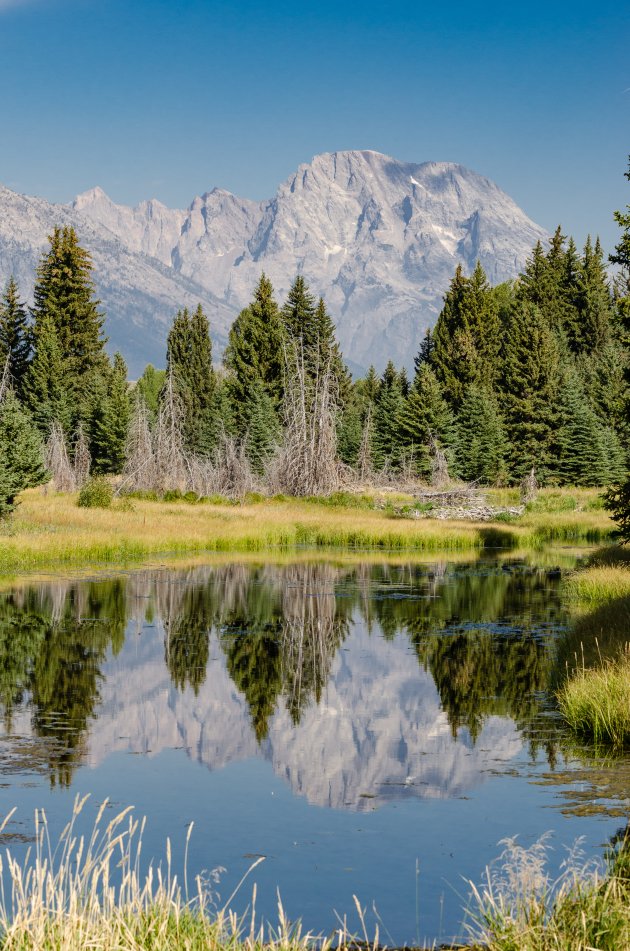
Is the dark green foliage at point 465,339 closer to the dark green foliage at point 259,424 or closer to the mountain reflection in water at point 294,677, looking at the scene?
the dark green foliage at point 259,424

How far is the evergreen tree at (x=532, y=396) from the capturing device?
78375mm

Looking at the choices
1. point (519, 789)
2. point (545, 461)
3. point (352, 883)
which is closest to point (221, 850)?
point (352, 883)

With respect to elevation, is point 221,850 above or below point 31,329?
below

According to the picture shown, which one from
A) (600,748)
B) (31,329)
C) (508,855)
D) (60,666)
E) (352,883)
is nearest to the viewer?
(352,883)

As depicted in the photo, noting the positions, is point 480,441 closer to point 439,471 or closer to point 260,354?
point 439,471

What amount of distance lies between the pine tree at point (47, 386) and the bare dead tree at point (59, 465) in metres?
6.34

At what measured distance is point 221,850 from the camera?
35.3ft

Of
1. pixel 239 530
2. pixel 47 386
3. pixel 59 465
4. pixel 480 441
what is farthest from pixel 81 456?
pixel 239 530

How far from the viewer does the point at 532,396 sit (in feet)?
260

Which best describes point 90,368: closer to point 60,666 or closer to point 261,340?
point 261,340

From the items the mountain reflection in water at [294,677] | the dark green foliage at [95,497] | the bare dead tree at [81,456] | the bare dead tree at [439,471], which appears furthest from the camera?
the bare dead tree at [81,456]

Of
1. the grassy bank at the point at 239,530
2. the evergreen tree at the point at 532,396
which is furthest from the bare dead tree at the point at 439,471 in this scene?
the grassy bank at the point at 239,530

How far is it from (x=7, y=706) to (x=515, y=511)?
156ft

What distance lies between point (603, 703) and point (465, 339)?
73.7 m
